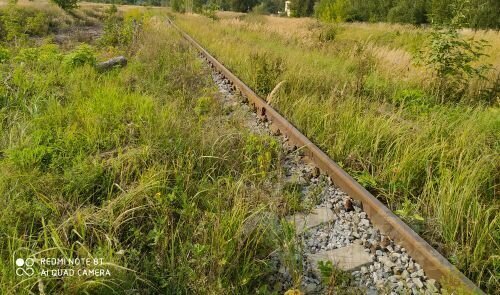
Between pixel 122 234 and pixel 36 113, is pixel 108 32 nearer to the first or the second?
pixel 36 113

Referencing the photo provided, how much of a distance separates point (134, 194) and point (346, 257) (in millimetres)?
1634

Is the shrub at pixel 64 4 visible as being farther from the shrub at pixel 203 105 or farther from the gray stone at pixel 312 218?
the gray stone at pixel 312 218

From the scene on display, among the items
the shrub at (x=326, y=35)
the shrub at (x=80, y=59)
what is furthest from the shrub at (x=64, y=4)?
the shrub at (x=80, y=59)

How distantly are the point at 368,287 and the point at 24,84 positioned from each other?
5416mm

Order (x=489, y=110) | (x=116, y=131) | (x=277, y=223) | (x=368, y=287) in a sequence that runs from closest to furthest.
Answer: (x=368, y=287), (x=277, y=223), (x=116, y=131), (x=489, y=110)

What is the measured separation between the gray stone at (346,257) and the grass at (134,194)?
30cm

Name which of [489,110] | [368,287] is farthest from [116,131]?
[489,110]

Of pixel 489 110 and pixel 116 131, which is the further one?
pixel 489 110

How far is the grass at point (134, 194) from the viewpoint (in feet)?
6.65

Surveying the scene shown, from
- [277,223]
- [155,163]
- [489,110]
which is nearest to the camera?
[277,223]

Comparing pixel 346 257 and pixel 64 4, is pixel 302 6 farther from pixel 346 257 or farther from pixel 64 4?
pixel 346 257

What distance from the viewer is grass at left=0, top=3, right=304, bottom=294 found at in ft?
6.65

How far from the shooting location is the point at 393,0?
51.5 meters

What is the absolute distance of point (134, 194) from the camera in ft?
8.40
